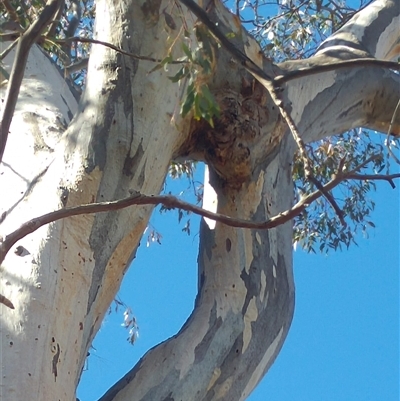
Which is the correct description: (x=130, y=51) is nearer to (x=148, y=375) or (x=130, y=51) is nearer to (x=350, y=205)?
(x=148, y=375)

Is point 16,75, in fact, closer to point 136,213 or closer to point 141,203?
point 141,203

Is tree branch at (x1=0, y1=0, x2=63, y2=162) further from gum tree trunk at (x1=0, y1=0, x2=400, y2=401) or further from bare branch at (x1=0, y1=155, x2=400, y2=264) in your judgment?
gum tree trunk at (x1=0, y1=0, x2=400, y2=401)

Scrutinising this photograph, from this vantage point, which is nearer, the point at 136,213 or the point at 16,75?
the point at 16,75

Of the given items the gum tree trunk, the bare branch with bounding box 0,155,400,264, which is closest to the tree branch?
the bare branch with bounding box 0,155,400,264

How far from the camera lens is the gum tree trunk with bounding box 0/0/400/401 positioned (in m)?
1.59

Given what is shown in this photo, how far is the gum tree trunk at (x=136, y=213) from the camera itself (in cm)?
159

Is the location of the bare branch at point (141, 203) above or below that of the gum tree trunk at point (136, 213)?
below

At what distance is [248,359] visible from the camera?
1907 millimetres

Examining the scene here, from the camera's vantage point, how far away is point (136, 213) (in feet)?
5.99

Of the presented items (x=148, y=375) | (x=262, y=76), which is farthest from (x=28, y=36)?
(x=148, y=375)

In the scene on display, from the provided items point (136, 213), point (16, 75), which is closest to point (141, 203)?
point (16, 75)

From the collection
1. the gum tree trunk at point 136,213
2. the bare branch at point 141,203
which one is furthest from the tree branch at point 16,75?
the gum tree trunk at point 136,213

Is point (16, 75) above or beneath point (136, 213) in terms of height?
beneath

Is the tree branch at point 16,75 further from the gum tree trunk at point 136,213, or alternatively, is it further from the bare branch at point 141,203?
the gum tree trunk at point 136,213
